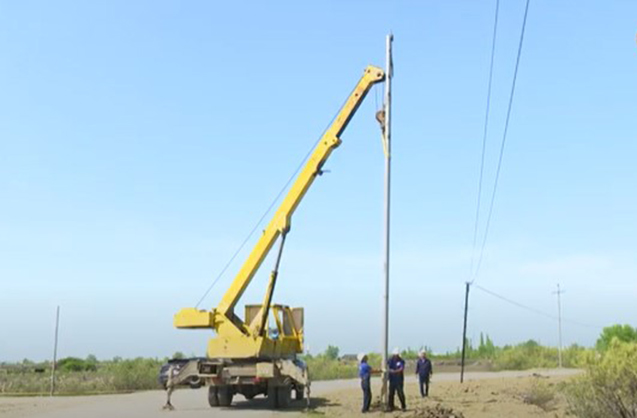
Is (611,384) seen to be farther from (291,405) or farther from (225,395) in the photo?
(225,395)

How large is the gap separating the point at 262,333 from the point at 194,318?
2.10 metres

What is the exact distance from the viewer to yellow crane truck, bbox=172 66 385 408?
22812mm

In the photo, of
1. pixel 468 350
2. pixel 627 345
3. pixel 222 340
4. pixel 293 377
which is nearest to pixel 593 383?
pixel 627 345

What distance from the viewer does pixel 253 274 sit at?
24.0 m

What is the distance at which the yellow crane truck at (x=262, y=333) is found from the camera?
22.8 m

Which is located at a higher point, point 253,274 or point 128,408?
point 253,274

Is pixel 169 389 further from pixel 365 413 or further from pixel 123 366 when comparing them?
pixel 123 366

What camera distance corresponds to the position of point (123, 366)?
41250 millimetres

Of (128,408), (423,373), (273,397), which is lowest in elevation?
(128,408)

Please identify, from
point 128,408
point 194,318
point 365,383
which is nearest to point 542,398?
point 365,383

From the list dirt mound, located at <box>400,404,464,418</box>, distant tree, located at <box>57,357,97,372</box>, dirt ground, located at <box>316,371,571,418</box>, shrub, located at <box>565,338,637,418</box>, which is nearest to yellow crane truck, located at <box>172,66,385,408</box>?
dirt ground, located at <box>316,371,571,418</box>

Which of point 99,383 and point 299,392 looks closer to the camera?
point 299,392

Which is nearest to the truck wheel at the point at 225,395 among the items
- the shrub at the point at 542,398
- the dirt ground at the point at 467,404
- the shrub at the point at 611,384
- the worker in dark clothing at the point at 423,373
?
the dirt ground at the point at 467,404

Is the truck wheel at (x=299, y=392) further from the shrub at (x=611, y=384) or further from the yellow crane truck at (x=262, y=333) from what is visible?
the shrub at (x=611, y=384)
